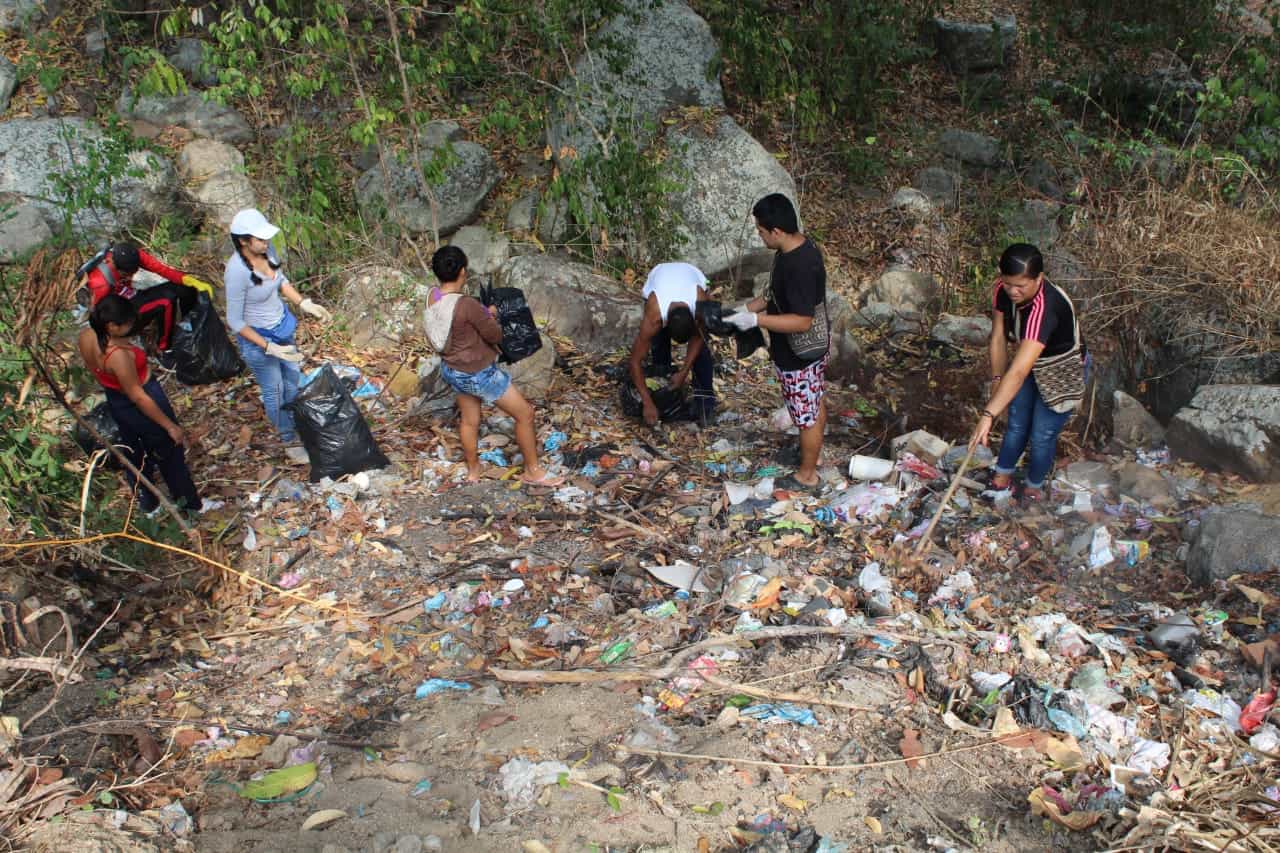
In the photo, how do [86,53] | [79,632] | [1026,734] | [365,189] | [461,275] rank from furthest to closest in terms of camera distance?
[86,53]
[365,189]
[461,275]
[79,632]
[1026,734]

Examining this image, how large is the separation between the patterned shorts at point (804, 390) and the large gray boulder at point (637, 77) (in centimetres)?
339

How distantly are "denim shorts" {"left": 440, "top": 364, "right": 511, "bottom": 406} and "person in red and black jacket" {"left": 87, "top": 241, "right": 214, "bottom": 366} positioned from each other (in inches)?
59.4

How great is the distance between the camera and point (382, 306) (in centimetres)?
680

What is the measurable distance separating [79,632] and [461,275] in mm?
2275

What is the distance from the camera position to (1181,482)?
4812mm

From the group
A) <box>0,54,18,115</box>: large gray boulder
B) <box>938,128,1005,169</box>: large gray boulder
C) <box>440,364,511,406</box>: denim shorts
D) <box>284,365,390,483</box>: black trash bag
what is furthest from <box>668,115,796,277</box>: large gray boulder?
<box>0,54,18,115</box>: large gray boulder

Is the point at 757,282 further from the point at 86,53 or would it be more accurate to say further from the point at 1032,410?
the point at 86,53

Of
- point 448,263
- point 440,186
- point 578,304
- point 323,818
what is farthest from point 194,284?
point 323,818

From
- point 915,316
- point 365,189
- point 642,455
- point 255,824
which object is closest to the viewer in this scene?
point 255,824

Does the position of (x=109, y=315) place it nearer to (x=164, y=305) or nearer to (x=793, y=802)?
(x=164, y=305)

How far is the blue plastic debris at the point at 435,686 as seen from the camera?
3584mm

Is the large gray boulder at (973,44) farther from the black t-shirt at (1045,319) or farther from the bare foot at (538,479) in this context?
the bare foot at (538,479)

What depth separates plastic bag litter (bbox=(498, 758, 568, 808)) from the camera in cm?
300

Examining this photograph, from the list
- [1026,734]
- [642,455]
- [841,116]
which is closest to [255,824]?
[1026,734]
